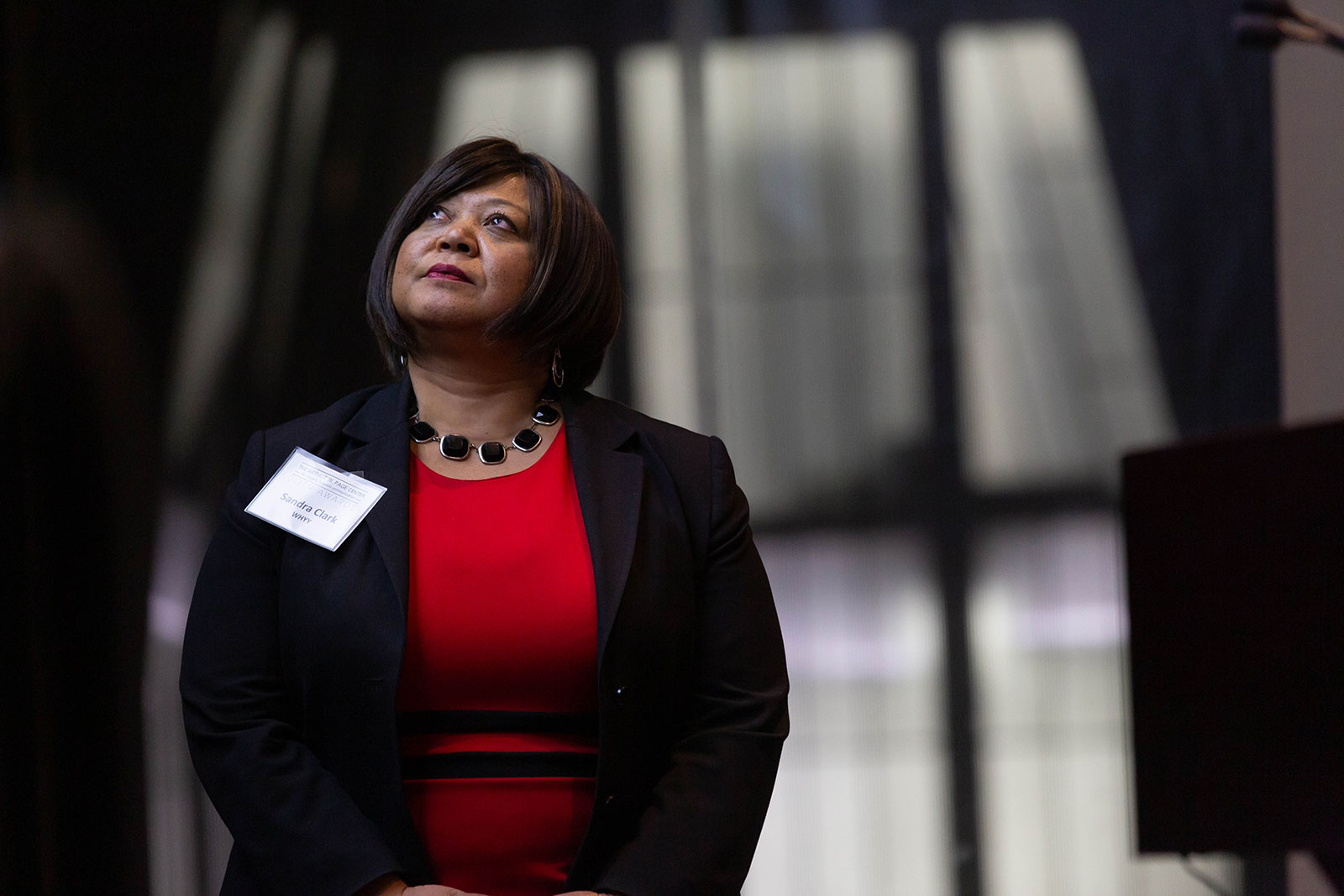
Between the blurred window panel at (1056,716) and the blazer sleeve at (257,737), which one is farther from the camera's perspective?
the blurred window panel at (1056,716)

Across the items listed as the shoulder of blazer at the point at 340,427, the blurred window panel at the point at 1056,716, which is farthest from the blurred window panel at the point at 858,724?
the shoulder of blazer at the point at 340,427

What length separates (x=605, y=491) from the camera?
4.64 ft

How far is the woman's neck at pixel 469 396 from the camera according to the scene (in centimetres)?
147

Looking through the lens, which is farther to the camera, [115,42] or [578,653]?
[115,42]

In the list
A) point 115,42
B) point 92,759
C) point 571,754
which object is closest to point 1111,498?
point 571,754

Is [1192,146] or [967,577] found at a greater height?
[1192,146]

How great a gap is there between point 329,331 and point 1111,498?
1.94 meters

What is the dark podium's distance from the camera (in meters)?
1.32

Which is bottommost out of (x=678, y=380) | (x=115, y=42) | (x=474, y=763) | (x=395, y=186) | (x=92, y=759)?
(x=92, y=759)

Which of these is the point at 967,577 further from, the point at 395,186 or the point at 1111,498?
the point at 395,186

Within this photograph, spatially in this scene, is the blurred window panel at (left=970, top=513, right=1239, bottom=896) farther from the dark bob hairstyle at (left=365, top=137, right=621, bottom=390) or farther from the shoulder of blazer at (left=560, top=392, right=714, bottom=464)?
the dark bob hairstyle at (left=365, top=137, right=621, bottom=390)

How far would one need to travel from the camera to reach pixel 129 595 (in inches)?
115

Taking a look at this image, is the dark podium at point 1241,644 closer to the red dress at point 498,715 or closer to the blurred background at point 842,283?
the red dress at point 498,715

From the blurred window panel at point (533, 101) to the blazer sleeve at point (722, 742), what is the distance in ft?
6.33
